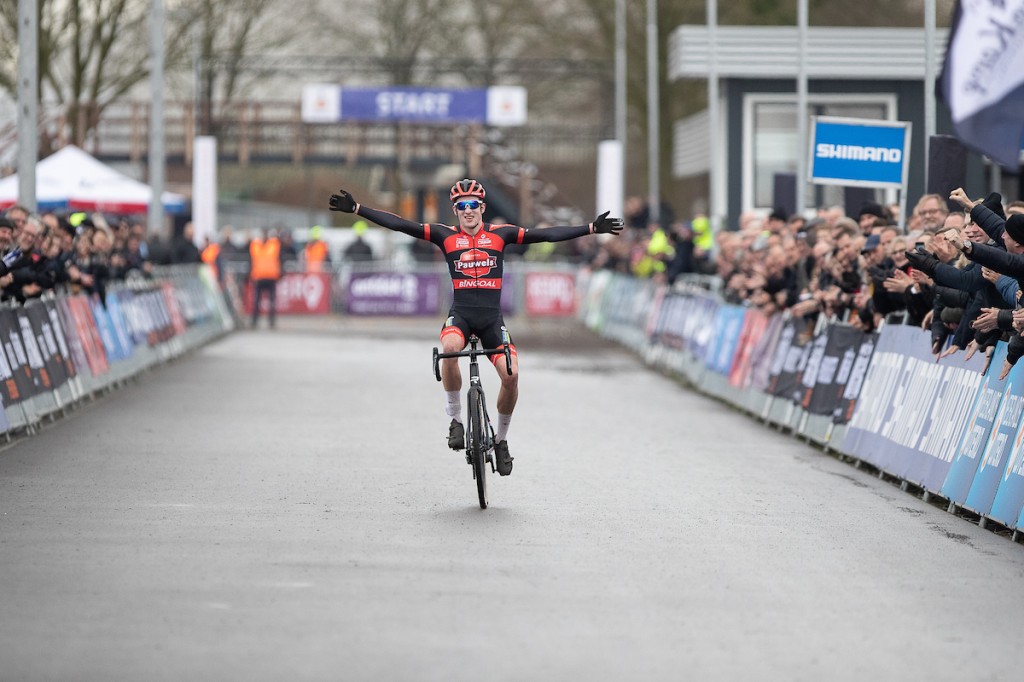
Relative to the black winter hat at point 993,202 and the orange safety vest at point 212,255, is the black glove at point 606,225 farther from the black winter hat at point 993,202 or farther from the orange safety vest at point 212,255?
the orange safety vest at point 212,255

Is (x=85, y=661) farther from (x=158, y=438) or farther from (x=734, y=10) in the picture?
(x=734, y=10)

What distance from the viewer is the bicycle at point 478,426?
38.7 ft

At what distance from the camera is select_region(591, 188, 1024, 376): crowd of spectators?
11.2 metres

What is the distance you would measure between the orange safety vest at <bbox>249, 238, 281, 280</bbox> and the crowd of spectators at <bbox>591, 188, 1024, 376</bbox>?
15.6 m

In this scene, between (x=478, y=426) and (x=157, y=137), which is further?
(x=157, y=137)

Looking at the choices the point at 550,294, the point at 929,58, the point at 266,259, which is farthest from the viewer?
the point at 550,294

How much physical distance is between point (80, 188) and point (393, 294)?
35.9 feet

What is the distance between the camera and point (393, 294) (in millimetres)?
42938

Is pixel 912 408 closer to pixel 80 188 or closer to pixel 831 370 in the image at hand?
pixel 831 370

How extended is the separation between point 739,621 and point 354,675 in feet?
6.38

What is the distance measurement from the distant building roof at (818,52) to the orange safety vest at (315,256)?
394 inches

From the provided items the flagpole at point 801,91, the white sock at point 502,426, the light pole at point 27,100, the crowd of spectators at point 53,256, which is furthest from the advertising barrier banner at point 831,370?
the light pole at point 27,100

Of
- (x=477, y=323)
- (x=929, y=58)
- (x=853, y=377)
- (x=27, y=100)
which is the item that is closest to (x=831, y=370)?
(x=853, y=377)

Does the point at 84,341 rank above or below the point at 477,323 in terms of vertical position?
below
